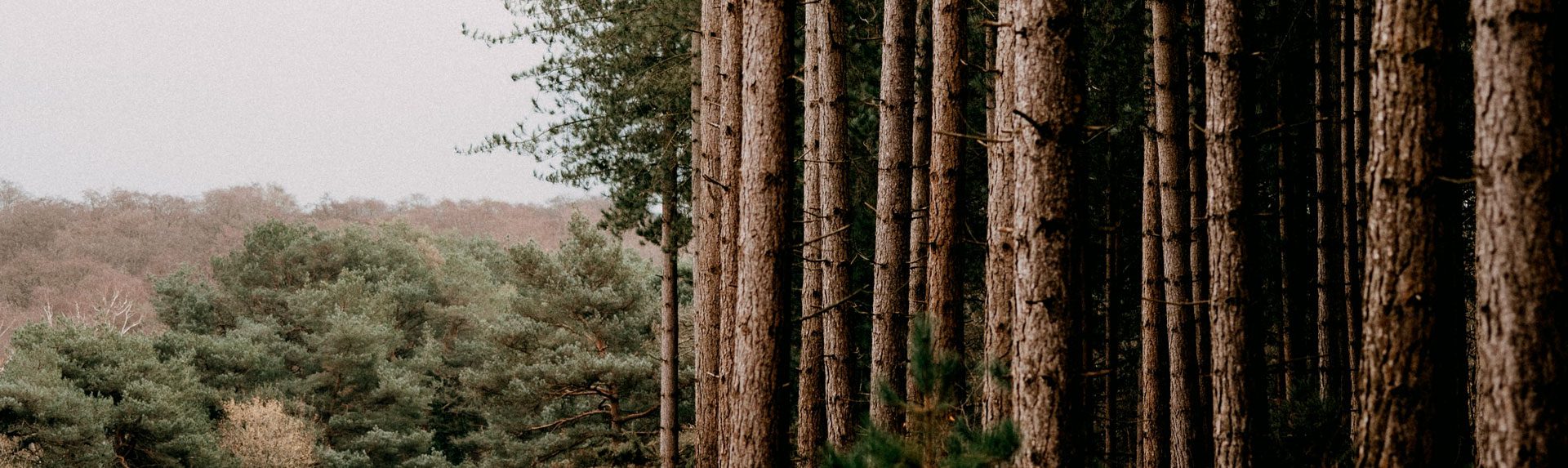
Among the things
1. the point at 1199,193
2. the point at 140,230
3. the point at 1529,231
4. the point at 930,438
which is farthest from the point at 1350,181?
the point at 140,230

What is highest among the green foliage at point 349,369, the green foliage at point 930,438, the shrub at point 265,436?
the green foliage at point 930,438

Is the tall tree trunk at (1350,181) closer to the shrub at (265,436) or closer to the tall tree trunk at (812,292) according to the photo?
the tall tree trunk at (812,292)

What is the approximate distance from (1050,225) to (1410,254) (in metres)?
1.24

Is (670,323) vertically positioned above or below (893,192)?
below

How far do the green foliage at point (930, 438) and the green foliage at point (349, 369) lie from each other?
42.6 ft

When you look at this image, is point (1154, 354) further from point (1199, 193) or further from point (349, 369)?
point (349, 369)

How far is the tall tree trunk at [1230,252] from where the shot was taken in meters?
5.38

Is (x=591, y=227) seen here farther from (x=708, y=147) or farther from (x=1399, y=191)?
(x=1399, y=191)

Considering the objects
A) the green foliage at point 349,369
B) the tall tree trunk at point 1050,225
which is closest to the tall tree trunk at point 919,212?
the tall tree trunk at point 1050,225

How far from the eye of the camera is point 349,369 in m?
24.4

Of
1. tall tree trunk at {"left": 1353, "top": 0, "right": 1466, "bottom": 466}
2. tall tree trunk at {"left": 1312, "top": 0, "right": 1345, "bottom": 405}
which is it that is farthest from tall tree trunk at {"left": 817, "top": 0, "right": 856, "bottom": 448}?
tall tree trunk at {"left": 1312, "top": 0, "right": 1345, "bottom": 405}

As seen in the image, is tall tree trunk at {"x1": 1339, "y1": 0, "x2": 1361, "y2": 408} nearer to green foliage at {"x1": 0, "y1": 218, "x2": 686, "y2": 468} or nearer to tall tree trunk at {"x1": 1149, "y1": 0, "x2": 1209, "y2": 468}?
tall tree trunk at {"x1": 1149, "y1": 0, "x2": 1209, "y2": 468}

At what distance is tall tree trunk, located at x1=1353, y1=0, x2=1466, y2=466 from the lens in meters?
3.53

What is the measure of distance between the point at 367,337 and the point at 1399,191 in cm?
2400
